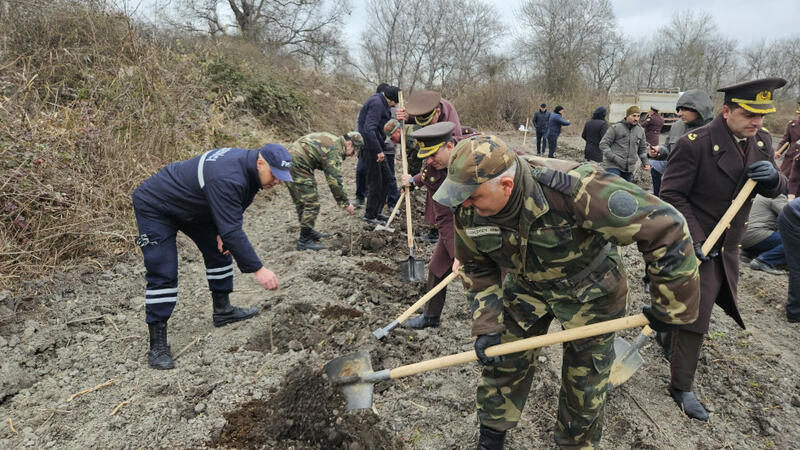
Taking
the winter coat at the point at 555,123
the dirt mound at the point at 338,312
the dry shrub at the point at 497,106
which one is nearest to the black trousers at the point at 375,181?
the dirt mound at the point at 338,312

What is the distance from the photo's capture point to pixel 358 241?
19.1ft

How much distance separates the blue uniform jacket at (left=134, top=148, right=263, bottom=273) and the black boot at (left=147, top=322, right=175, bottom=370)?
80 centimetres

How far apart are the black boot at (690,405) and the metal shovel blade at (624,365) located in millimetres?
273

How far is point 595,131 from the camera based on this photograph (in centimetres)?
824

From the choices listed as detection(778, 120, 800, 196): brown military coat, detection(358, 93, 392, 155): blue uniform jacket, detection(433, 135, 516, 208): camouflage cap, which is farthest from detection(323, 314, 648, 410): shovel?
detection(778, 120, 800, 196): brown military coat

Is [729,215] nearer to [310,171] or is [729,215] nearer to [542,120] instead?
[310,171]

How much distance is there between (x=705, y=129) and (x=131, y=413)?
3916 mm

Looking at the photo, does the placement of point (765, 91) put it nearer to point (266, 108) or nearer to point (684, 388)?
point (684, 388)

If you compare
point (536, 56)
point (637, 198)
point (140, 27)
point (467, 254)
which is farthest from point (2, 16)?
point (536, 56)

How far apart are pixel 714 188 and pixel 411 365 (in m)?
2.12

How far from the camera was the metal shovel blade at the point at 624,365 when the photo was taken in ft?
9.64

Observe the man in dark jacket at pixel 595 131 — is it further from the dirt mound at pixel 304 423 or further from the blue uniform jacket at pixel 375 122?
the dirt mound at pixel 304 423

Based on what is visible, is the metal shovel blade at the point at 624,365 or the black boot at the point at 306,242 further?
the black boot at the point at 306,242

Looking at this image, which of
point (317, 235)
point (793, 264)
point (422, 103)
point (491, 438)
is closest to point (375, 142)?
point (317, 235)
